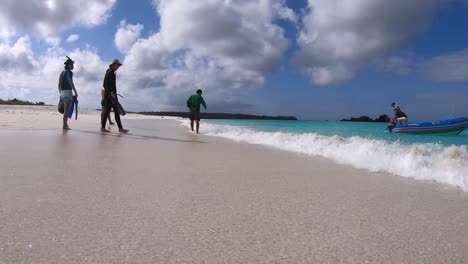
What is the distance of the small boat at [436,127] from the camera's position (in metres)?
15.3

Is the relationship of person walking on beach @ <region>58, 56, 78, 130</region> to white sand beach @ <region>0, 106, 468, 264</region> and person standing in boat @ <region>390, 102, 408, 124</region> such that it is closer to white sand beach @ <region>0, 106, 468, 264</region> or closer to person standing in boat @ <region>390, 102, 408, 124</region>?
white sand beach @ <region>0, 106, 468, 264</region>

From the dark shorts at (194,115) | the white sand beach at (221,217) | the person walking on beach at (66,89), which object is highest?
the person walking on beach at (66,89)

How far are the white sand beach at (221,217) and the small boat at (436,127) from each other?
14553 millimetres

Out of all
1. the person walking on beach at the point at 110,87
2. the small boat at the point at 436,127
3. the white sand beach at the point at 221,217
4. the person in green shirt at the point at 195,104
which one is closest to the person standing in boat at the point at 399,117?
the small boat at the point at 436,127

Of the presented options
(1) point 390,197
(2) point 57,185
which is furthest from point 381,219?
(2) point 57,185

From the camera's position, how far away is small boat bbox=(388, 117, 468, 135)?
1534cm

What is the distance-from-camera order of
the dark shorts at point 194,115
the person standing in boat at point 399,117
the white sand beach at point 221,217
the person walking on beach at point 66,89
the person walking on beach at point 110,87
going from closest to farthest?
1. the white sand beach at point 221,217
2. the person walking on beach at point 66,89
3. the person walking on beach at point 110,87
4. the dark shorts at point 194,115
5. the person standing in boat at point 399,117

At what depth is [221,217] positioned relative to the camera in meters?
1.48

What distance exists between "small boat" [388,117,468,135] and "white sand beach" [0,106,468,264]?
47.7ft

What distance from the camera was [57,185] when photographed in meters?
2.04

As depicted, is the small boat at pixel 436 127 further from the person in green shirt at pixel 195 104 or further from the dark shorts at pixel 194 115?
the dark shorts at pixel 194 115

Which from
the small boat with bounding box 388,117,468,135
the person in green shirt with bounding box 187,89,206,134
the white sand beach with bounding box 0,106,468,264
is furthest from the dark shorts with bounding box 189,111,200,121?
the small boat with bounding box 388,117,468,135

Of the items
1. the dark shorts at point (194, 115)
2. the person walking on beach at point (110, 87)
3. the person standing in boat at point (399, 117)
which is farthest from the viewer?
the person standing in boat at point (399, 117)

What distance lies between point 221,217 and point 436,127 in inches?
669
